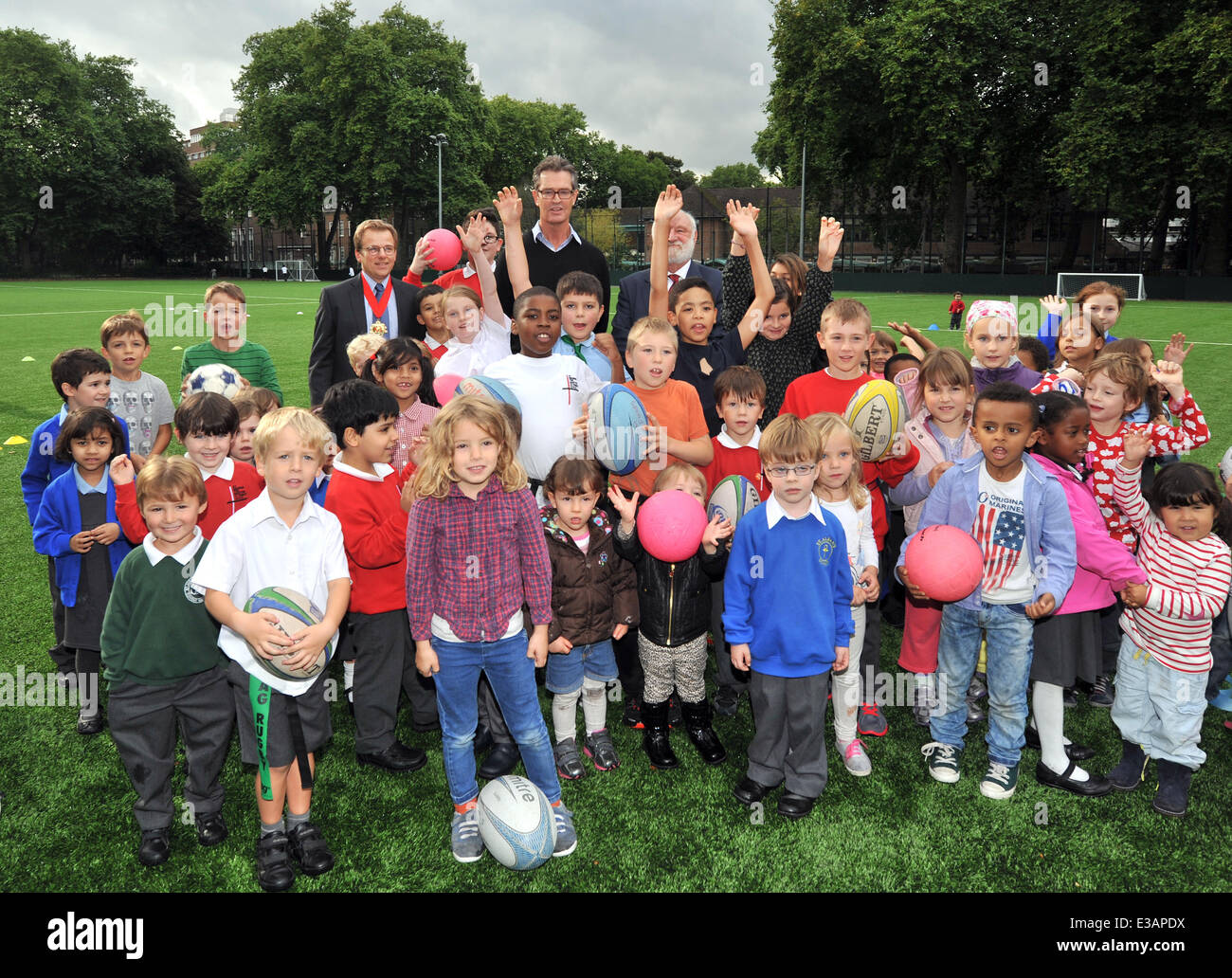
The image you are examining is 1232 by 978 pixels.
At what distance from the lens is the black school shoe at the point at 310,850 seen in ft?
10.6

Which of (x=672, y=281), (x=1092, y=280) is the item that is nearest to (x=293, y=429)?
(x=672, y=281)

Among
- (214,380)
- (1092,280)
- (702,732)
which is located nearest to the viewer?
(702,732)

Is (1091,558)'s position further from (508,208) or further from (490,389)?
(508,208)

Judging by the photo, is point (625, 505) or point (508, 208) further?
point (508, 208)

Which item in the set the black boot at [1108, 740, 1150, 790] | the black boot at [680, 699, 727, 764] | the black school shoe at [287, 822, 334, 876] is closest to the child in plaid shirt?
the black school shoe at [287, 822, 334, 876]

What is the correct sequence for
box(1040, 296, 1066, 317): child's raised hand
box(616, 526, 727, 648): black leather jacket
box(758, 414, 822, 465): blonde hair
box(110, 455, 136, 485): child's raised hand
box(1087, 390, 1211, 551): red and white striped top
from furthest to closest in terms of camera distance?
1. box(1040, 296, 1066, 317): child's raised hand
2. box(1087, 390, 1211, 551): red and white striped top
3. box(616, 526, 727, 648): black leather jacket
4. box(110, 455, 136, 485): child's raised hand
5. box(758, 414, 822, 465): blonde hair

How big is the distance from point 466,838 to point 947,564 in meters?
2.31

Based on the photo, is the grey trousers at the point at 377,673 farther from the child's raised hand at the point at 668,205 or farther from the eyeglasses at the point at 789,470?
the child's raised hand at the point at 668,205

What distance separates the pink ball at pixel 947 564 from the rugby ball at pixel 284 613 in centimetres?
254

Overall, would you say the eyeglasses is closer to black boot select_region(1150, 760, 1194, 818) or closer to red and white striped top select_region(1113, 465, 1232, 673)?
red and white striped top select_region(1113, 465, 1232, 673)

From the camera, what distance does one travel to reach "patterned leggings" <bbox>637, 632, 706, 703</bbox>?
4004mm

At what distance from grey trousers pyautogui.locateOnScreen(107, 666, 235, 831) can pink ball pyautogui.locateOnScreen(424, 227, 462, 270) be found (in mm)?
4142

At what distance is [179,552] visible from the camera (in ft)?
10.9

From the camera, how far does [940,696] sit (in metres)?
3.99
